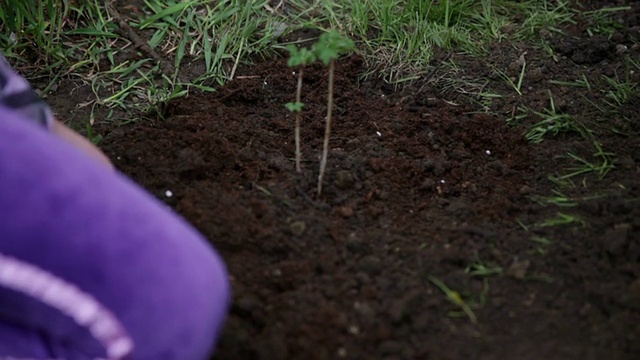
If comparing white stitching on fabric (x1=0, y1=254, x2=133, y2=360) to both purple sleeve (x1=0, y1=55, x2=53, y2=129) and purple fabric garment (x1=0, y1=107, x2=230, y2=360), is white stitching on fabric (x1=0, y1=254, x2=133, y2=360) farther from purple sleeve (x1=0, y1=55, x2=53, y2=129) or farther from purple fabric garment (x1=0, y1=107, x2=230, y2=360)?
purple sleeve (x1=0, y1=55, x2=53, y2=129)


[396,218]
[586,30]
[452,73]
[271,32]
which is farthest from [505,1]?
[396,218]

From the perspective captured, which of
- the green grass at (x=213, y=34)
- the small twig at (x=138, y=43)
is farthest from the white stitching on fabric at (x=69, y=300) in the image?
the small twig at (x=138, y=43)

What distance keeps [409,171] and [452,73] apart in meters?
0.61

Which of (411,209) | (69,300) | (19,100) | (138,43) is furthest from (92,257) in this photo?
(138,43)

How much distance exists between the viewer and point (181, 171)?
235 centimetres

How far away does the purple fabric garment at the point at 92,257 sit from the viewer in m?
1.53

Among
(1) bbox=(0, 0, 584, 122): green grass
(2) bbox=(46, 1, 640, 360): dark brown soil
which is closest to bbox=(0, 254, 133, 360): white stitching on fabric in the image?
(2) bbox=(46, 1, 640, 360): dark brown soil

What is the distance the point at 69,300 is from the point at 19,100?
504 millimetres

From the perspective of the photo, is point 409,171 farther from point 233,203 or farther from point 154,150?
point 154,150

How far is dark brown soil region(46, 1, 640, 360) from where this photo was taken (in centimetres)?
190

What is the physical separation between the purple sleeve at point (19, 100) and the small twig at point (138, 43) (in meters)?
1.06

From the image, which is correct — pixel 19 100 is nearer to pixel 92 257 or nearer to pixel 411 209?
pixel 92 257

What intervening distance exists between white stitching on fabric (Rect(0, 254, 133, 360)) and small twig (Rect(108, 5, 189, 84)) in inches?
54.9

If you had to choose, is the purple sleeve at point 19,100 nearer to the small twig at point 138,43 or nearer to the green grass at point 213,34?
the green grass at point 213,34
